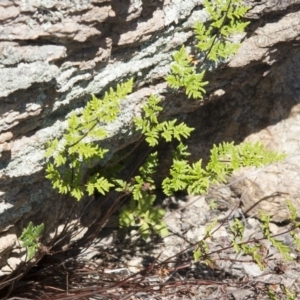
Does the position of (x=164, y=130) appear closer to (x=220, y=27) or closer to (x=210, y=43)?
(x=210, y=43)

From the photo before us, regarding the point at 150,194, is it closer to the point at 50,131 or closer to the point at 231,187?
the point at 231,187

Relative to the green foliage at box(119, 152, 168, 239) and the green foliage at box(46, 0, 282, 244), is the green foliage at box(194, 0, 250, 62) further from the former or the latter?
the green foliage at box(119, 152, 168, 239)

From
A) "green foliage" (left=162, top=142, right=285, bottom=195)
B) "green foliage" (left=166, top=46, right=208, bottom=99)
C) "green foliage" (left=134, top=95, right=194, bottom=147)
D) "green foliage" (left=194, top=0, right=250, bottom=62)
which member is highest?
"green foliage" (left=194, top=0, right=250, bottom=62)

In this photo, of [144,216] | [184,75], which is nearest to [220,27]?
[184,75]

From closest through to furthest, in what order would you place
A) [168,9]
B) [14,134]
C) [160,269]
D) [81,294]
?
[14,134] → [168,9] → [81,294] → [160,269]

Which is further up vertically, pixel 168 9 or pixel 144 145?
pixel 168 9

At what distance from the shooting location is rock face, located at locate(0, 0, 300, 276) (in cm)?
269

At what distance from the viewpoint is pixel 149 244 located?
4.24m

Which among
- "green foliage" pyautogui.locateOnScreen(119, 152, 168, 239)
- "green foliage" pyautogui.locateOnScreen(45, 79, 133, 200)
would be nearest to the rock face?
"green foliage" pyautogui.locateOnScreen(45, 79, 133, 200)

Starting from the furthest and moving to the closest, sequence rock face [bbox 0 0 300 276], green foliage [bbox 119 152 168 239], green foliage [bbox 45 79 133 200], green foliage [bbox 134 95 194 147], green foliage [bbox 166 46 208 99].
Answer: green foliage [bbox 119 152 168 239] < green foliage [bbox 134 95 194 147] < green foliage [bbox 166 46 208 99] < green foliage [bbox 45 79 133 200] < rock face [bbox 0 0 300 276]

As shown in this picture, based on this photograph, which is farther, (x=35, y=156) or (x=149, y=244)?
(x=149, y=244)

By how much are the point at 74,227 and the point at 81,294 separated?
41 cm

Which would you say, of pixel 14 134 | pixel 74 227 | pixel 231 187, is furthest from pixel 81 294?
pixel 231 187

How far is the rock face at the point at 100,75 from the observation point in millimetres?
2688
